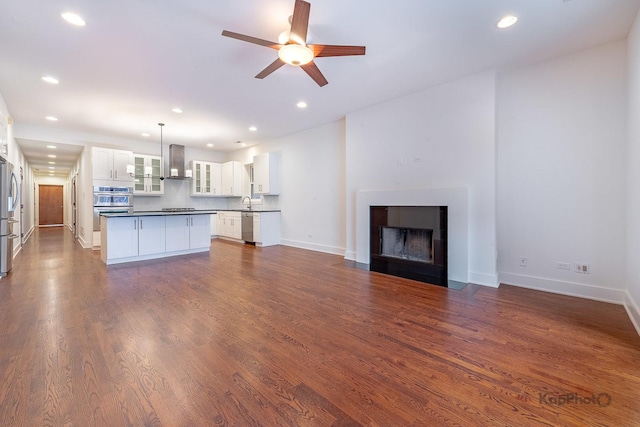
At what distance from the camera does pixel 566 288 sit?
3.18 meters

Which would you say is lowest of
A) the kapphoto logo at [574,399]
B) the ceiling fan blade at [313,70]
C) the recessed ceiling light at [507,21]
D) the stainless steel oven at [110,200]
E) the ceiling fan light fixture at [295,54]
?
the kapphoto logo at [574,399]

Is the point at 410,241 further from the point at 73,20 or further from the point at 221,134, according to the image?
the point at 221,134

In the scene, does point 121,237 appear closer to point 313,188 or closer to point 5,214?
point 5,214

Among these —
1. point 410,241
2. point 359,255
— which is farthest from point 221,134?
point 410,241

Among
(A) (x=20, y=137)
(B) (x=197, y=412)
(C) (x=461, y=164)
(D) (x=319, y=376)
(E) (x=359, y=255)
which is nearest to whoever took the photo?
(B) (x=197, y=412)

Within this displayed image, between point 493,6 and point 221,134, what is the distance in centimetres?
584

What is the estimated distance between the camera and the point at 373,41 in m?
2.84

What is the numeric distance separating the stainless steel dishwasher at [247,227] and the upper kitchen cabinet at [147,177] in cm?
251

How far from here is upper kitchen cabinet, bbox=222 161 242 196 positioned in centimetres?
818

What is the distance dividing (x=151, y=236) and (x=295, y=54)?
4454 mm

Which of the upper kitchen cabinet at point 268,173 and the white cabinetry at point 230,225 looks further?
the white cabinetry at point 230,225

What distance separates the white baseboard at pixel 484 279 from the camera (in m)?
3.45

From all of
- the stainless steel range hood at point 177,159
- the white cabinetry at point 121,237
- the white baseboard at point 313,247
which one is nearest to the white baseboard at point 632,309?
the white baseboard at point 313,247

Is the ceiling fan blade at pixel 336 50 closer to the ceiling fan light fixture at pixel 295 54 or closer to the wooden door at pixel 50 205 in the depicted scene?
the ceiling fan light fixture at pixel 295 54
